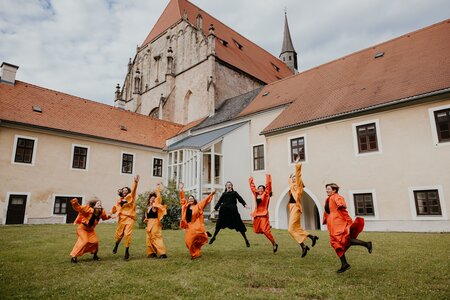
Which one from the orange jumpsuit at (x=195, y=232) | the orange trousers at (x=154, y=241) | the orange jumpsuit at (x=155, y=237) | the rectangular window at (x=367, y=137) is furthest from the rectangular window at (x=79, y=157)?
the rectangular window at (x=367, y=137)

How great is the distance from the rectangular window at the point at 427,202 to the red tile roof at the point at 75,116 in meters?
17.8

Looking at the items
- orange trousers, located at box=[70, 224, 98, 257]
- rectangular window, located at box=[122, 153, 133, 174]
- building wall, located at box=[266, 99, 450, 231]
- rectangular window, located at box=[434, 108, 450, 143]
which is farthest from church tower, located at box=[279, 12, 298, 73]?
orange trousers, located at box=[70, 224, 98, 257]

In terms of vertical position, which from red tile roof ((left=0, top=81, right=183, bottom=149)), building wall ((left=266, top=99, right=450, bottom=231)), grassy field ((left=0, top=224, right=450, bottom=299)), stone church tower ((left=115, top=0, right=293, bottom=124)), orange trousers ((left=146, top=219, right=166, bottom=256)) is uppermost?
stone church tower ((left=115, top=0, right=293, bottom=124))

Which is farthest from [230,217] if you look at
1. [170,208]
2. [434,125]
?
[434,125]

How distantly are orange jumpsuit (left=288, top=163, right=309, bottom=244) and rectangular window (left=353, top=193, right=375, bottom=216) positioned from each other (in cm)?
811

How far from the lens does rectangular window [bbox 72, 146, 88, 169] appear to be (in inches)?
782

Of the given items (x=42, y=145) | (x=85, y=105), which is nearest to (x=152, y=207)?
(x=42, y=145)

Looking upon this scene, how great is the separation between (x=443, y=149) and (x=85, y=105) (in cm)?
2241

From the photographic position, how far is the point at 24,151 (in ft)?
58.9

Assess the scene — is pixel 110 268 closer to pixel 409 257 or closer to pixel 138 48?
pixel 409 257

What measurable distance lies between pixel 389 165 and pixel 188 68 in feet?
71.7

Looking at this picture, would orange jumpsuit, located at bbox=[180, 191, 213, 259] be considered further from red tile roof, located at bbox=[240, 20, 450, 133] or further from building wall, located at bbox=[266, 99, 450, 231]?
red tile roof, located at bbox=[240, 20, 450, 133]

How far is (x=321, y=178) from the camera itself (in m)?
15.4

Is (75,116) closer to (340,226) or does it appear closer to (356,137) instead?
(356,137)
